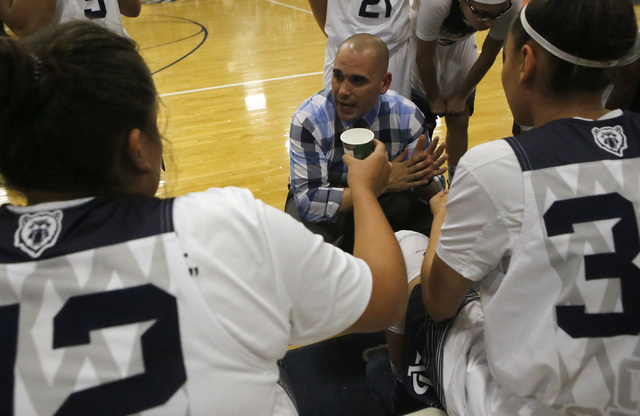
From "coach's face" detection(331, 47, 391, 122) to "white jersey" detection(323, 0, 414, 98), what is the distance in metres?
0.74

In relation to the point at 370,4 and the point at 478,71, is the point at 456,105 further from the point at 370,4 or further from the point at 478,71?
the point at 370,4

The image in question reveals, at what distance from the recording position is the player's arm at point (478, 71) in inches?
107

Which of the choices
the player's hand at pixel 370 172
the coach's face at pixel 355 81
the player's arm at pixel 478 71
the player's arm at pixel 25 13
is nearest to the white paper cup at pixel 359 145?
the player's hand at pixel 370 172

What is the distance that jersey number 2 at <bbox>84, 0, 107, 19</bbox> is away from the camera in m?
2.33

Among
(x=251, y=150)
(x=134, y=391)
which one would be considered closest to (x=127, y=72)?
(x=134, y=391)

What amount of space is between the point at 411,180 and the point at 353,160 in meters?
0.52

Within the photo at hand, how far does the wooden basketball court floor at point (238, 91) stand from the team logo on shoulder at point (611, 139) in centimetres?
89

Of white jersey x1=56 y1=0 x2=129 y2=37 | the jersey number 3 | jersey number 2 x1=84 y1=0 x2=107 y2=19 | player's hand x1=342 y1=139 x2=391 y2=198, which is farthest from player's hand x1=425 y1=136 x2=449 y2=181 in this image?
jersey number 2 x1=84 y1=0 x2=107 y2=19

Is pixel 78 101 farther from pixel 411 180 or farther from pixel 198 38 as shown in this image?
pixel 198 38

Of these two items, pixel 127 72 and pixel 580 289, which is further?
pixel 580 289

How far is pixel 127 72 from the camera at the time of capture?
808mm

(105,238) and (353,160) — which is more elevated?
(105,238)

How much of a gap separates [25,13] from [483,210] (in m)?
2.22

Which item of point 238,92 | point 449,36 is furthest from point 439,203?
point 238,92
